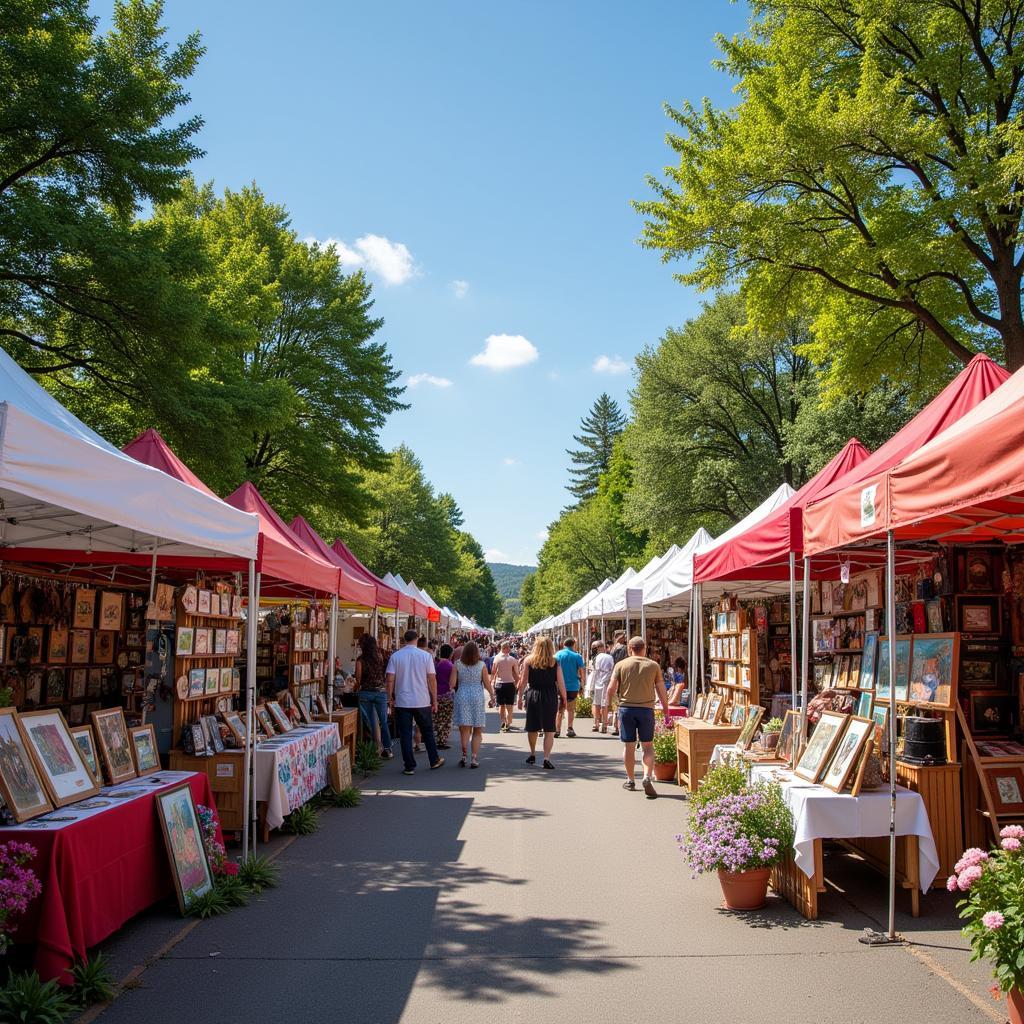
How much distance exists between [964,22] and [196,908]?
17010mm

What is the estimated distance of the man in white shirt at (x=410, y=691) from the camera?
1263cm

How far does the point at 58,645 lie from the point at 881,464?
751 centimetres

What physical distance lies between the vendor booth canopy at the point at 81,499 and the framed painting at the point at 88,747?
1.43m

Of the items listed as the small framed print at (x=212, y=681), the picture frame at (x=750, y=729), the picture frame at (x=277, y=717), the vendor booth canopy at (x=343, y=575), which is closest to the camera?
the small framed print at (x=212, y=681)

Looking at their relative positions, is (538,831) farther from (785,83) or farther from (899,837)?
(785,83)

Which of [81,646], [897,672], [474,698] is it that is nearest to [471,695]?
[474,698]

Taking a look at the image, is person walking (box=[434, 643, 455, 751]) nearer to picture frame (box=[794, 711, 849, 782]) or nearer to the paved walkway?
the paved walkway

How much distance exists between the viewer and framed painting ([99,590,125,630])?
8984 mm

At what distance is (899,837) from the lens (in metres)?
6.06

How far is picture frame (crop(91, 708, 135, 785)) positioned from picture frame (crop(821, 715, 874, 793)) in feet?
16.4

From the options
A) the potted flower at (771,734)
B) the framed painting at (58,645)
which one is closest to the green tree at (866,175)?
the potted flower at (771,734)

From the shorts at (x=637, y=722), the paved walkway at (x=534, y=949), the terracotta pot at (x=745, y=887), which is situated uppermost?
the shorts at (x=637, y=722)

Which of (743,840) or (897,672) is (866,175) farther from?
(743,840)

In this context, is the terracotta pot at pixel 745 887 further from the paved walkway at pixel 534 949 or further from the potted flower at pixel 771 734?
the potted flower at pixel 771 734
